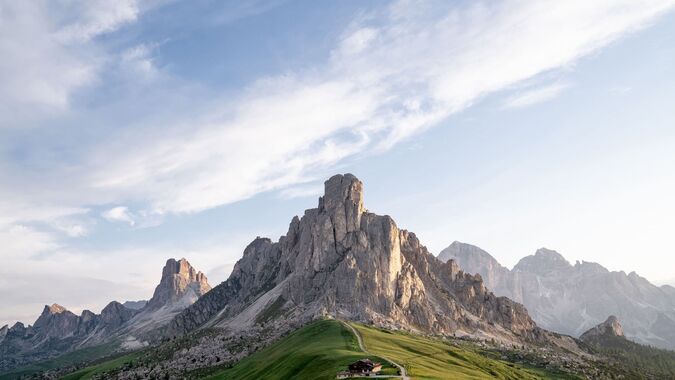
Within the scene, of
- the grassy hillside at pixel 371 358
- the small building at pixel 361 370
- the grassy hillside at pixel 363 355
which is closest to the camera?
the small building at pixel 361 370

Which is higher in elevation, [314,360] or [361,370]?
[314,360]

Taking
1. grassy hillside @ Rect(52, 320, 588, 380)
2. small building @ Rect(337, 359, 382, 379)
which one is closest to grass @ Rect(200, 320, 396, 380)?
grassy hillside @ Rect(52, 320, 588, 380)

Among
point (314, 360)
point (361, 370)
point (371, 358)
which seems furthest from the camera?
point (314, 360)

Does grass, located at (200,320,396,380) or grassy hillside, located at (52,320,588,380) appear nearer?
grassy hillside, located at (52,320,588,380)

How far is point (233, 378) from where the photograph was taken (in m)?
200

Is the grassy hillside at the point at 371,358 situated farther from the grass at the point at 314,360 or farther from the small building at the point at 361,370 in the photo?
the small building at the point at 361,370

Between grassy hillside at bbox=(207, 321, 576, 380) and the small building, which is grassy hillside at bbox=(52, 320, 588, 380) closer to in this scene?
grassy hillside at bbox=(207, 321, 576, 380)

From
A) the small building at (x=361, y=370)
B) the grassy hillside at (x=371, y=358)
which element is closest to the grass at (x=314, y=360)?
the grassy hillside at (x=371, y=358)

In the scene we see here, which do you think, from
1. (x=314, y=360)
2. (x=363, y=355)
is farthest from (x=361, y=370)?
(x=314, y=360)

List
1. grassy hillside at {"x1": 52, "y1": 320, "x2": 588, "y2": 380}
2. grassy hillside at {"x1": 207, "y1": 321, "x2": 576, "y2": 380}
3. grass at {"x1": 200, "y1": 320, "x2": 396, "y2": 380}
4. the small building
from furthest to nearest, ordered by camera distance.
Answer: grassy hillside at {"x1": 207, "y1": 321, "x2": 576, "y2": 380}
grass at {"x1": 200, "y1": 320, "x2": 396, "y2": 380}
grassy hillside at {"x1": 52, "y1": 320, "x2": 588, "y2": 380}
the small building

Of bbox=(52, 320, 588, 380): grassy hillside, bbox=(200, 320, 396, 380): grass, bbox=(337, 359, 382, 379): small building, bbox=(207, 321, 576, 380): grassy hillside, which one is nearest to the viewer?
bbox=(337, 359, 382, 379): small building

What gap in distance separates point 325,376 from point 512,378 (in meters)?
87.0

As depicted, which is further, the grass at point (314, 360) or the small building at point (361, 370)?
the grass at point (314, 360)

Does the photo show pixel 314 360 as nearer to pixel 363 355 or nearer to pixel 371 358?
pixel 363 355
